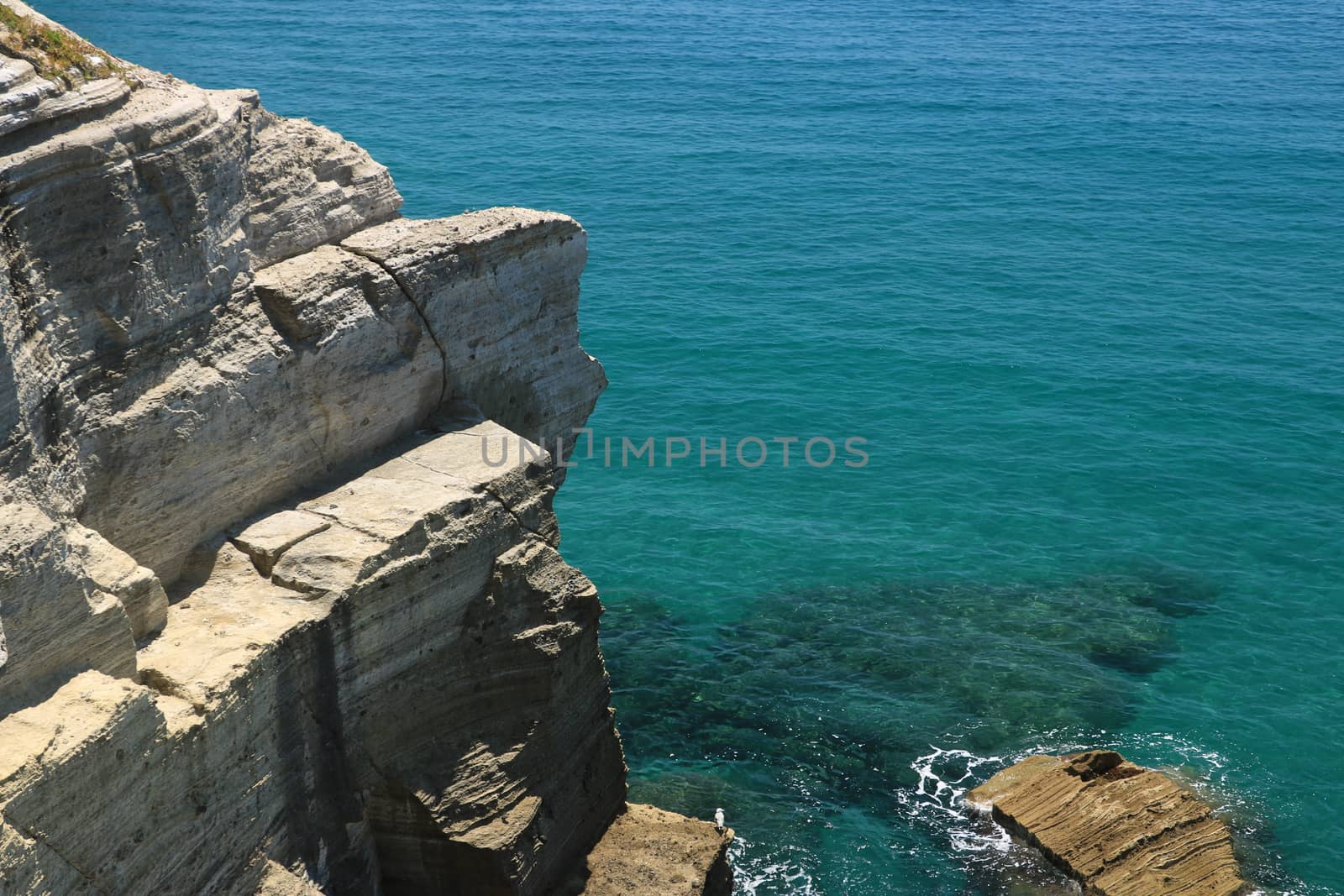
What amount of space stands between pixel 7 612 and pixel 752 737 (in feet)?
60.4

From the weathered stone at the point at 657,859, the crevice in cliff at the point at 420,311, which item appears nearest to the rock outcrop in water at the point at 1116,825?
the weathered stone at the point at 657,859

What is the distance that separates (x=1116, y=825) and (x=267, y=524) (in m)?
16.7

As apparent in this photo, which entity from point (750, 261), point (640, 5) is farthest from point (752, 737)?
point (640, 5)

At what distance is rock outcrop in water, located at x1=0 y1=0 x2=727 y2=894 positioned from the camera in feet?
51.2

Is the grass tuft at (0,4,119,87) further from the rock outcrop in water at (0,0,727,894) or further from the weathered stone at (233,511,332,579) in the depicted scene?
the weathered stone at (233,511,332,579)

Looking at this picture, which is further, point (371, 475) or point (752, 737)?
point (752, 737)

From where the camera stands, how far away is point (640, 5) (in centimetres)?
9819

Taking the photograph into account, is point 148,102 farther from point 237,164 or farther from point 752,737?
point 752,737

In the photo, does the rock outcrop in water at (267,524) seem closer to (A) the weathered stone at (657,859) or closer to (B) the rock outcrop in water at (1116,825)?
(A) the weathered stone at (657,859)

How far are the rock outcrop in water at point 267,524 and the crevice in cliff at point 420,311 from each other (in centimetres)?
4

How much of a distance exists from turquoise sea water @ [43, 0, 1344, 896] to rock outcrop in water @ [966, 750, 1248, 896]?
828 millimetres

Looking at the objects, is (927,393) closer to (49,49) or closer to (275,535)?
(275,535)

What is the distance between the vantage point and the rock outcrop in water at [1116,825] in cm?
2614

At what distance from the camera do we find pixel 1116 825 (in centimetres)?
2694
